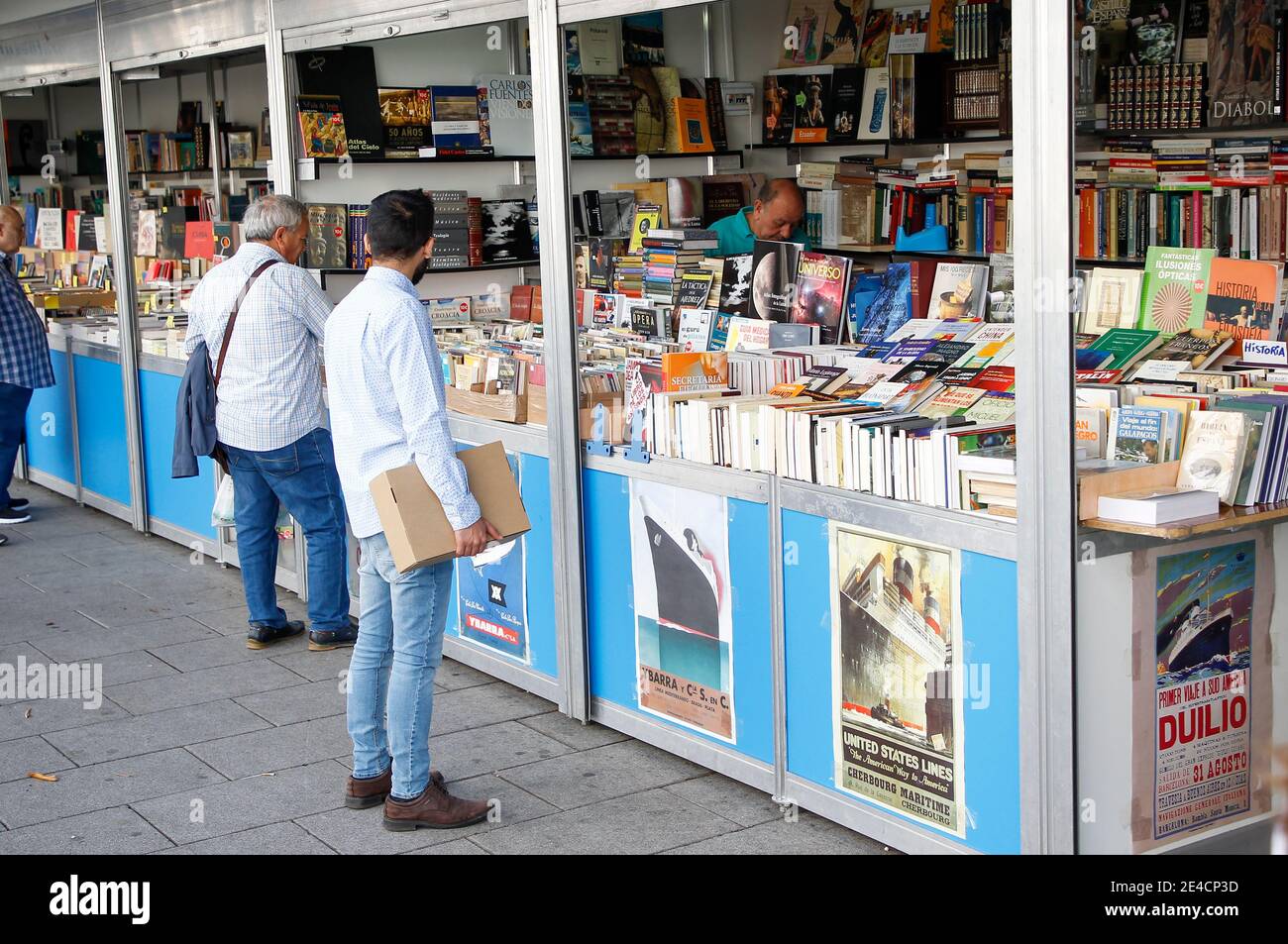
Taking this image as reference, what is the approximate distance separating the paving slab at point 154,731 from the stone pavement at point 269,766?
1cm

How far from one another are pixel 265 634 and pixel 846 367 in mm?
2829

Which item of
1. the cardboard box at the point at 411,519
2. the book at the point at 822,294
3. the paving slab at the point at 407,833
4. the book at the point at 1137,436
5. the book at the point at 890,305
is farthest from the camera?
the book at the point at 890,305

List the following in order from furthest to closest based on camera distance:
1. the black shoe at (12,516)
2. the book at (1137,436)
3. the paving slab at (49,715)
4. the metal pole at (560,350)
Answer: the black shoe at (12,516) < the paving slab at (49,715) < the metal pole at (560,350) < the book at (1137,436)

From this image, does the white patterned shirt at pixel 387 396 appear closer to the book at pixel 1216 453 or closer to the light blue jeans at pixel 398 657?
the light blue jeans at pixel 398 657

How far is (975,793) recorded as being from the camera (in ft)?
11.5

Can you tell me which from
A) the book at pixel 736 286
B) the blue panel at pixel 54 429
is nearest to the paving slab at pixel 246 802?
the book at pixel 736 286

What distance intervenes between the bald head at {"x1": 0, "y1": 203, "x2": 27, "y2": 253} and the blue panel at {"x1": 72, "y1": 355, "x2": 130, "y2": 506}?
0.80 m

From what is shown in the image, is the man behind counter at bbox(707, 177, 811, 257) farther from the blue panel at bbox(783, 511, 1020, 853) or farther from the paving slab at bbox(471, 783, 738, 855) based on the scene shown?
the blue panel at bbox(783, 511, 1020, 853)

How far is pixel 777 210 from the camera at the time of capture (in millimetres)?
6160

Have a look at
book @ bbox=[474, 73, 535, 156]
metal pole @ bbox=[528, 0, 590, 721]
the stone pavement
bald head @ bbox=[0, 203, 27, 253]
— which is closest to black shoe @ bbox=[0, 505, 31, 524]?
bald head @ bbox=[0, 203, 27, 253]

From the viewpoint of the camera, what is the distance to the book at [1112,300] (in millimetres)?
4219

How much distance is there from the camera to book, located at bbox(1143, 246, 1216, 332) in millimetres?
4109

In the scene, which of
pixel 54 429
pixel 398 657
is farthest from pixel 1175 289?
pixel 54 429
